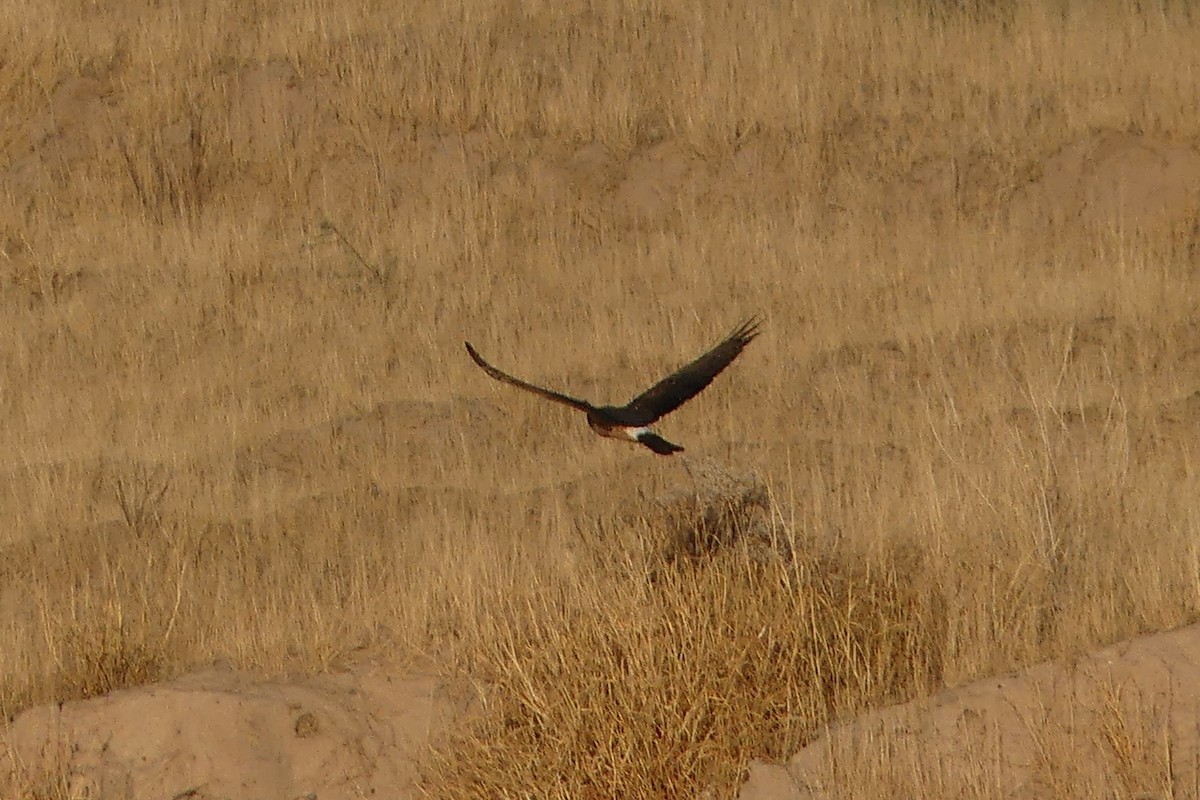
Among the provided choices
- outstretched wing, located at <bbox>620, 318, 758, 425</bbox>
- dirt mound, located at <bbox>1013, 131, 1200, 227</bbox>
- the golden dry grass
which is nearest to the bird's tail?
outstretched wing, located at <bbox>620, 318, 758, 425</bbox>

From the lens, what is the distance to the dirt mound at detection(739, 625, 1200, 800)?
5641 millimetres

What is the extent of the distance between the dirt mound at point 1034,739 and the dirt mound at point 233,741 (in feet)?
4.90

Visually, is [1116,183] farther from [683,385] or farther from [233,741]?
[233,741]

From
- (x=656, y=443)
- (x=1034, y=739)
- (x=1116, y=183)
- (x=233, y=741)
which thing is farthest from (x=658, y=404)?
(x=1116, y=183)

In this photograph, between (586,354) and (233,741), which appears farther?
(586,354)

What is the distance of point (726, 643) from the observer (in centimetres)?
645

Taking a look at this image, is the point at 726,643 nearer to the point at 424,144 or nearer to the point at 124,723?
the point at 124,723

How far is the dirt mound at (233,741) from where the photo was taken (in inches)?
270

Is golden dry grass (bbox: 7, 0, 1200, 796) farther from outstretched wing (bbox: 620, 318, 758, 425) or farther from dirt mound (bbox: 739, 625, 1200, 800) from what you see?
outstretched wing (bbox: 620, 318, 758, 425)

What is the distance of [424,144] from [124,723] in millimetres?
6104

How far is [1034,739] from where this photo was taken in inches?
228

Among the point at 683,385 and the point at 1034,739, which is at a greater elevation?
the point at 683,385

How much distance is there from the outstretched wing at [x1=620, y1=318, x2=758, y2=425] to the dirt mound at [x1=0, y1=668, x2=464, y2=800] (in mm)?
1291

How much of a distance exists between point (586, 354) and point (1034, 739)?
205 inches
